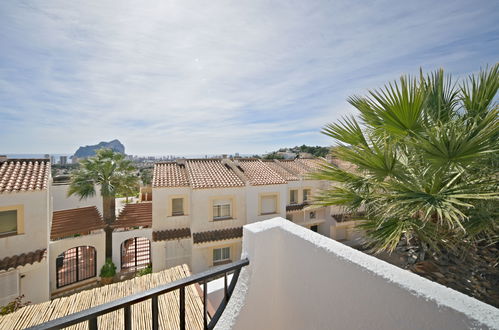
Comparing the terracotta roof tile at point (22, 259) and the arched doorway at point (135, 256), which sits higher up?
the terracotta roof tile at point (22, 259)

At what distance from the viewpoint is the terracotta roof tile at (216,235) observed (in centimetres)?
1342

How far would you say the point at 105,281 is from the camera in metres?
14.3

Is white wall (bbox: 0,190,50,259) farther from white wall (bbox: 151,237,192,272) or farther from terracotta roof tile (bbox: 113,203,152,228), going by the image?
white wall (bbox: 151,237,192,272)

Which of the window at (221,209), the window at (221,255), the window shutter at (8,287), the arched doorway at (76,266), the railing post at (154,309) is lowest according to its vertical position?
the arched doorway at (76,266)

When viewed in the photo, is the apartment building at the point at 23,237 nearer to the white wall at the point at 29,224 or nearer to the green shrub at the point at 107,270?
the white wall at the point at 29,224

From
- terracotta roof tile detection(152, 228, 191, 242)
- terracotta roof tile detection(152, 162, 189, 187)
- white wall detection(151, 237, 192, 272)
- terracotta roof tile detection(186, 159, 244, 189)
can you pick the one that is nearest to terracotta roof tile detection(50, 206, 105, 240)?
terracotta roof tile detection(152, 228, 191, 242)

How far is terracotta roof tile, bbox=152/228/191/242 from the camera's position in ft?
43.9

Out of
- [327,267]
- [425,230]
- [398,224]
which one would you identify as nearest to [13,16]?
[327,267]

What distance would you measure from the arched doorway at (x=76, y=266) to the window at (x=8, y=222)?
4.36 meters

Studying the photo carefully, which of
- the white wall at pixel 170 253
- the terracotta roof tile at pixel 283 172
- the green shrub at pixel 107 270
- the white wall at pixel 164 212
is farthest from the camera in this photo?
the terracotta roof tile at pixel 283 172

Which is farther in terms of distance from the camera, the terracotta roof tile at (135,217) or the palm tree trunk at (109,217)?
the terracotta roof tile at (135,217)

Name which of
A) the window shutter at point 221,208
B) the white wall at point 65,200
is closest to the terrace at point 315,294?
the window shutter at point 221,208

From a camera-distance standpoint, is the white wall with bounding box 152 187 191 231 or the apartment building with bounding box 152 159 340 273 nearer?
the apartment building with bounding box 152 159 340 273

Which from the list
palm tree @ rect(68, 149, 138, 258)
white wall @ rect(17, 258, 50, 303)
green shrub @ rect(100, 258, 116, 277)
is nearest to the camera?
white wall @ rect(17, 258, 50, 303)
